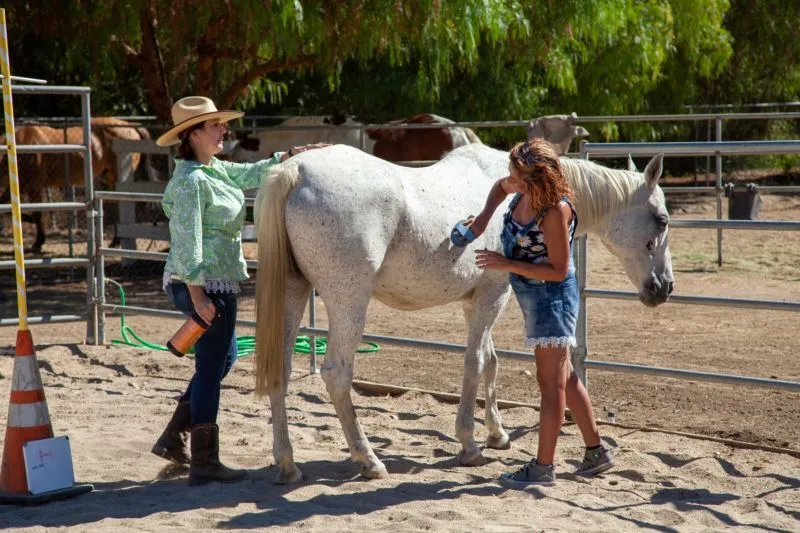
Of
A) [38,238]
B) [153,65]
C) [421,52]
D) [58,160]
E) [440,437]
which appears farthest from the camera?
[38,238]

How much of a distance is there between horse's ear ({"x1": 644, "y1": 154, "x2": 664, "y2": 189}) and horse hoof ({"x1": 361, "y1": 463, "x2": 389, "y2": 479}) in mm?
1703

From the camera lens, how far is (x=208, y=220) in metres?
3.93

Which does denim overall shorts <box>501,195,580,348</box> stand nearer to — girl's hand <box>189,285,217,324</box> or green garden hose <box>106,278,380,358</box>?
girl's hand <box>189,285,217,324</box>

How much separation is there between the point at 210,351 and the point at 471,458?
126cm

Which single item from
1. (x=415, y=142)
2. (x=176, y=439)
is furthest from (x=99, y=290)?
(x=415, y=142)

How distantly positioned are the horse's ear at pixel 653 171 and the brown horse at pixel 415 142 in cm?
852

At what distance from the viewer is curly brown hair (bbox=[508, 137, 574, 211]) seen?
3.79m

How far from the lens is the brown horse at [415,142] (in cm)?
1290

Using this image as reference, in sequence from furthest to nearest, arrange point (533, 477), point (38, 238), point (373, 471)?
1. point (38, 238)
2. point (373, 471)
3. point (533, 477)

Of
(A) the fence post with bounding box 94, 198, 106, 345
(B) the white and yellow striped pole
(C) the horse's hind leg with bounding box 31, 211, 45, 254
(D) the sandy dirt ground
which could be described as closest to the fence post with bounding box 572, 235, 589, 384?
(D) the sandy dirt ground

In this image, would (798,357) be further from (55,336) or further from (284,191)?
(55,336)

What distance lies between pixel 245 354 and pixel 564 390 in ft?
11.1

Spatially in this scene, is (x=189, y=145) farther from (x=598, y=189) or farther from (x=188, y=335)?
(x=598, y=189)

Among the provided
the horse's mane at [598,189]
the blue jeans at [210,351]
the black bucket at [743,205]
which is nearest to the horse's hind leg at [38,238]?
the black bucket at [743,205]
